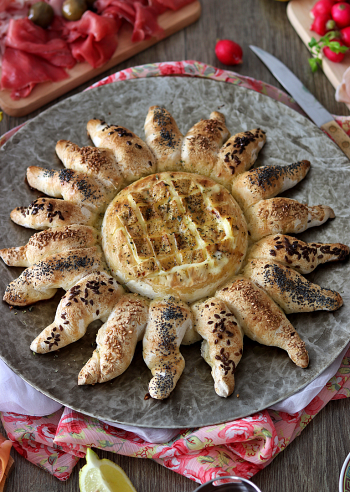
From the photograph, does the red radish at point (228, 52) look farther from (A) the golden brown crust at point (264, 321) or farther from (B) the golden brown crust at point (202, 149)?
(A) the golden brown crust at point (264, 321)

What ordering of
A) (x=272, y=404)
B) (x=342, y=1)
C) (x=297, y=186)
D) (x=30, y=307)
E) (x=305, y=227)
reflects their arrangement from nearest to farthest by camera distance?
(x=272, y=404) < (x=30, y=307) < (x=305, y=227) < (x=297, y=186) < (x=342, y=1)

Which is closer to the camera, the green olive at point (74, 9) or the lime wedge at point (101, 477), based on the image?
the lime wedge at point (101, 477)

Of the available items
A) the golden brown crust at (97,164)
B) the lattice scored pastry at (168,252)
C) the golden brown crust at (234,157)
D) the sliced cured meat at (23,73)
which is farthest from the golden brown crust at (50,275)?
the sliced cured meat at (23,73)

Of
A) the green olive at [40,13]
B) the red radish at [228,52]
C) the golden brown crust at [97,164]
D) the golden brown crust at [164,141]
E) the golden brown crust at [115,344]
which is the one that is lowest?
the golden brown crust at [115,344]

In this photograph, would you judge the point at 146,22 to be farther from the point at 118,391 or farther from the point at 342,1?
the point at 118,391

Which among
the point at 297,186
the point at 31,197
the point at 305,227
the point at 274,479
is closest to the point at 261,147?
the point at 297,186

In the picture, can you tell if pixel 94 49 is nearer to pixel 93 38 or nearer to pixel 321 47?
pixel 93 38

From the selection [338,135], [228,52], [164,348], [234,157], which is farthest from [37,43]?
[164,348]
